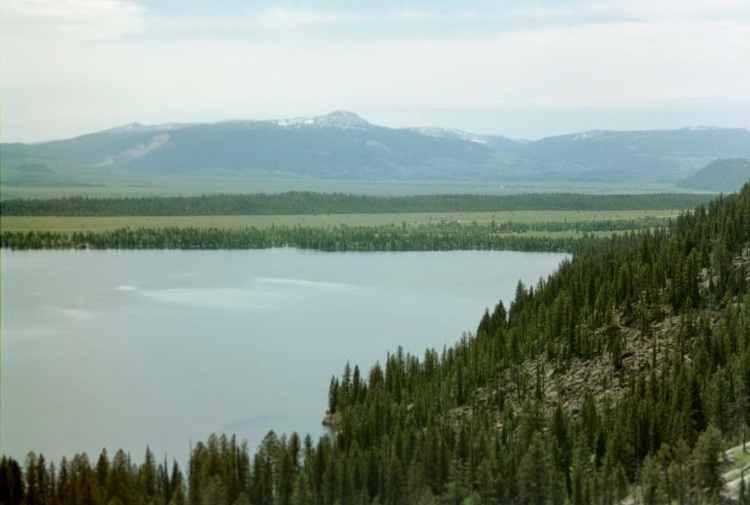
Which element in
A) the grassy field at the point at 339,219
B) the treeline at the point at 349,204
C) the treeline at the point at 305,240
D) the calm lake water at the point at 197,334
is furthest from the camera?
the treeline at the point at 349,204

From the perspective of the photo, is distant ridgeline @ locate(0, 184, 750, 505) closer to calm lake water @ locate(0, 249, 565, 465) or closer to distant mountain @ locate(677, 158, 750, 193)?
calm lake water @ locate(0, 249, 565, 465)

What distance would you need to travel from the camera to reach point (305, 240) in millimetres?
103125

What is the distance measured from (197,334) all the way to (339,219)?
78092mm

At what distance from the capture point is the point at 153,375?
44.7 meters

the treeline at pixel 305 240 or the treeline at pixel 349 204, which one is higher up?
the treeline at pixel 349 204

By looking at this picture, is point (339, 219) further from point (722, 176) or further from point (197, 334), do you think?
point (197, 334)

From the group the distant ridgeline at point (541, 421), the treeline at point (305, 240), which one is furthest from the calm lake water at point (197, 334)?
the treeline at point (305, 240)

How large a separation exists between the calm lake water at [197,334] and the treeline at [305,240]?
21.9 ft

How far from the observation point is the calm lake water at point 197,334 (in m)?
36.8

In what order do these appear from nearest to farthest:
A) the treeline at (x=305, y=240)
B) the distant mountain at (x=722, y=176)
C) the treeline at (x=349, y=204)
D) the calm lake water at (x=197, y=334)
Result: the calm lake water at (x=197, y=334) → the treeline at (x=305, y=240) → the treeline at (x=349, y=204) → the distant mountain at (x=722, y=176)

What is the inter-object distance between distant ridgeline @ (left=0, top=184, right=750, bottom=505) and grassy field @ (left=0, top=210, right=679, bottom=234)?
2766 inches

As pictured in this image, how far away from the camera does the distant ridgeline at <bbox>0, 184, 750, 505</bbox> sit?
1021 inches

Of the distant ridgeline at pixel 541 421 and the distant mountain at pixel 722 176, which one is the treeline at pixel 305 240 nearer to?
the distant ridgeline at pixel 541 421

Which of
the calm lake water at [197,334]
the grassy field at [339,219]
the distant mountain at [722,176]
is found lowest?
the calm lake water at [197,334]
